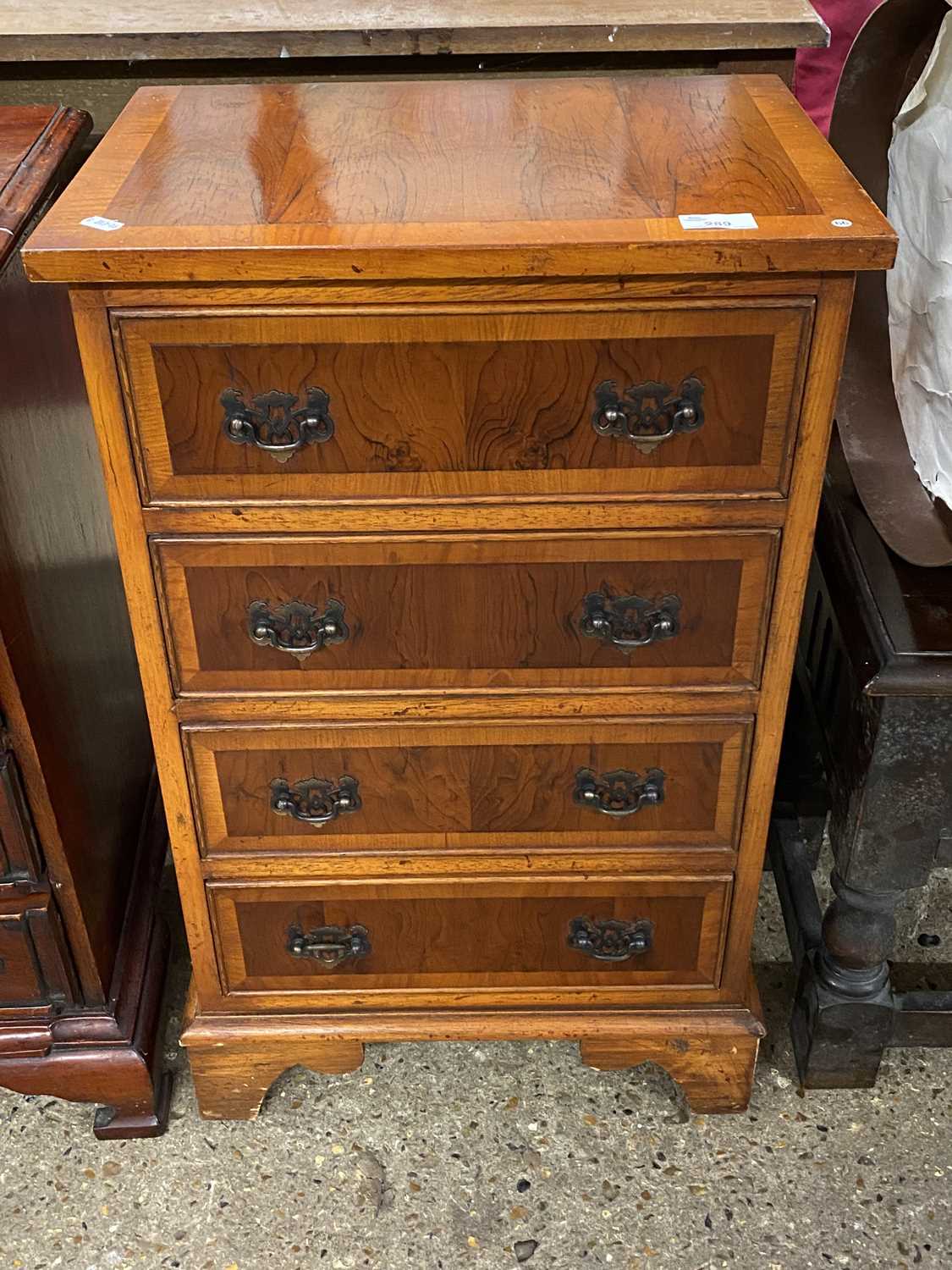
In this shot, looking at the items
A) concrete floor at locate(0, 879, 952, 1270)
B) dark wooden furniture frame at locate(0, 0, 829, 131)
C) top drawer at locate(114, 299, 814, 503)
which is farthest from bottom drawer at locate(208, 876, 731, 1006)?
dark wooden furniture frame at locate(0, 0, 829, 131)

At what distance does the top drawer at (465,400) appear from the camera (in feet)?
3.29

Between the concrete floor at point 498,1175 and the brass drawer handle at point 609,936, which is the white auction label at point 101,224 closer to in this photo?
the brass drawer handle at point 609,936

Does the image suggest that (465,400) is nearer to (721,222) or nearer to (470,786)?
(721,222)

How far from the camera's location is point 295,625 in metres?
1.16

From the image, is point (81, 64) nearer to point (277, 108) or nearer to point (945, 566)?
point (277, 108)

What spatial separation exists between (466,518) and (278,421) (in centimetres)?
18

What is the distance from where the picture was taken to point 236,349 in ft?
3.33

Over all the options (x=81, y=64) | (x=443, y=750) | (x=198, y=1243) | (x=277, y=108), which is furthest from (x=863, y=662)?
(x=81, y=64)

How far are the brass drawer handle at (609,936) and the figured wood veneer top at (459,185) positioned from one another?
2.42ft

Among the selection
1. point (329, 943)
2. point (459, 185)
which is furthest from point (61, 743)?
point (459, 185)

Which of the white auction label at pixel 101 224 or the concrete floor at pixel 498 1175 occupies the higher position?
the white auction label at pixel 101 224

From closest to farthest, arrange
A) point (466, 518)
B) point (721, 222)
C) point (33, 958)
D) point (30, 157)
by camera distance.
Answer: point (721, 222) → point (466, 518) → point (30, 157) → point (33, 958)

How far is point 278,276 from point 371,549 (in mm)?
→ 260

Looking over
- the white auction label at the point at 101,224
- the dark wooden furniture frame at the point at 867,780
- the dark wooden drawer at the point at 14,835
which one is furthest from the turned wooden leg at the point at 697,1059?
the white auction label at the point at 101,224
